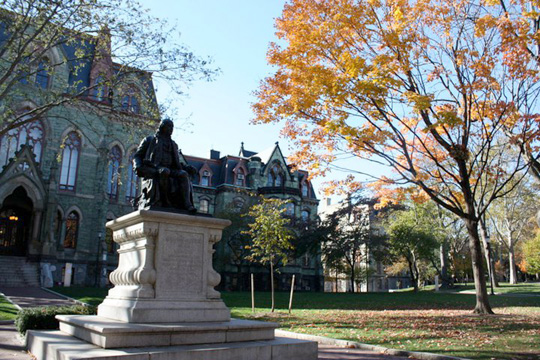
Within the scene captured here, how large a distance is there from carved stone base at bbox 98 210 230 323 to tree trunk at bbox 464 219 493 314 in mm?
12135

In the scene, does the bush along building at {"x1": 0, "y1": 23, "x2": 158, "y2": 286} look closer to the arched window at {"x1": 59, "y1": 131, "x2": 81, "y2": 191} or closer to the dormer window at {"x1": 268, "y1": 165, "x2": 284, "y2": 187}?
the arched window at {"x1": 59, "y1": 131, "x2": 81, "y2": 191}

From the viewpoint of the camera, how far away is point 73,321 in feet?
25.2

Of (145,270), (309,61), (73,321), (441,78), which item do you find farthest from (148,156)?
(441,78)

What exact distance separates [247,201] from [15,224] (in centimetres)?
2296

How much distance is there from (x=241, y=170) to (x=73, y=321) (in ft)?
146

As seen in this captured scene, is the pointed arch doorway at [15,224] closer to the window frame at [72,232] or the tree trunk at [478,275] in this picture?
the window frame at [72,232]

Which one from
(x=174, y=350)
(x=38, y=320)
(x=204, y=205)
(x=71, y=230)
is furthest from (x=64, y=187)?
(x=174, y=350)

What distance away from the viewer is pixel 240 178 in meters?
51.8

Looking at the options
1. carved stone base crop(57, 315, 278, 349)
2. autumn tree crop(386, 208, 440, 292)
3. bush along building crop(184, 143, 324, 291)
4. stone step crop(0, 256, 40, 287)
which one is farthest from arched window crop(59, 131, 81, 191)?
carved stone base crop(57, 315, 278, 349)

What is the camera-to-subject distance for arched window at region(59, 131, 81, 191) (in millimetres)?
37375

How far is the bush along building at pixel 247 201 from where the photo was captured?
4525 centimetres

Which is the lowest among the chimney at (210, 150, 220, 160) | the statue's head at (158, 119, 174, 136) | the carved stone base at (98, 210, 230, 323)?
the carved stone base at (98, 210, 230, 323)

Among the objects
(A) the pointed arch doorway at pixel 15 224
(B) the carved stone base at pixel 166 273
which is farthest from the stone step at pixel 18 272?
(B) the carved stone base at pixel 166 273

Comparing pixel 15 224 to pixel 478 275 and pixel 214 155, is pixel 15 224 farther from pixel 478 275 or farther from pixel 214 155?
pixel 478 275
